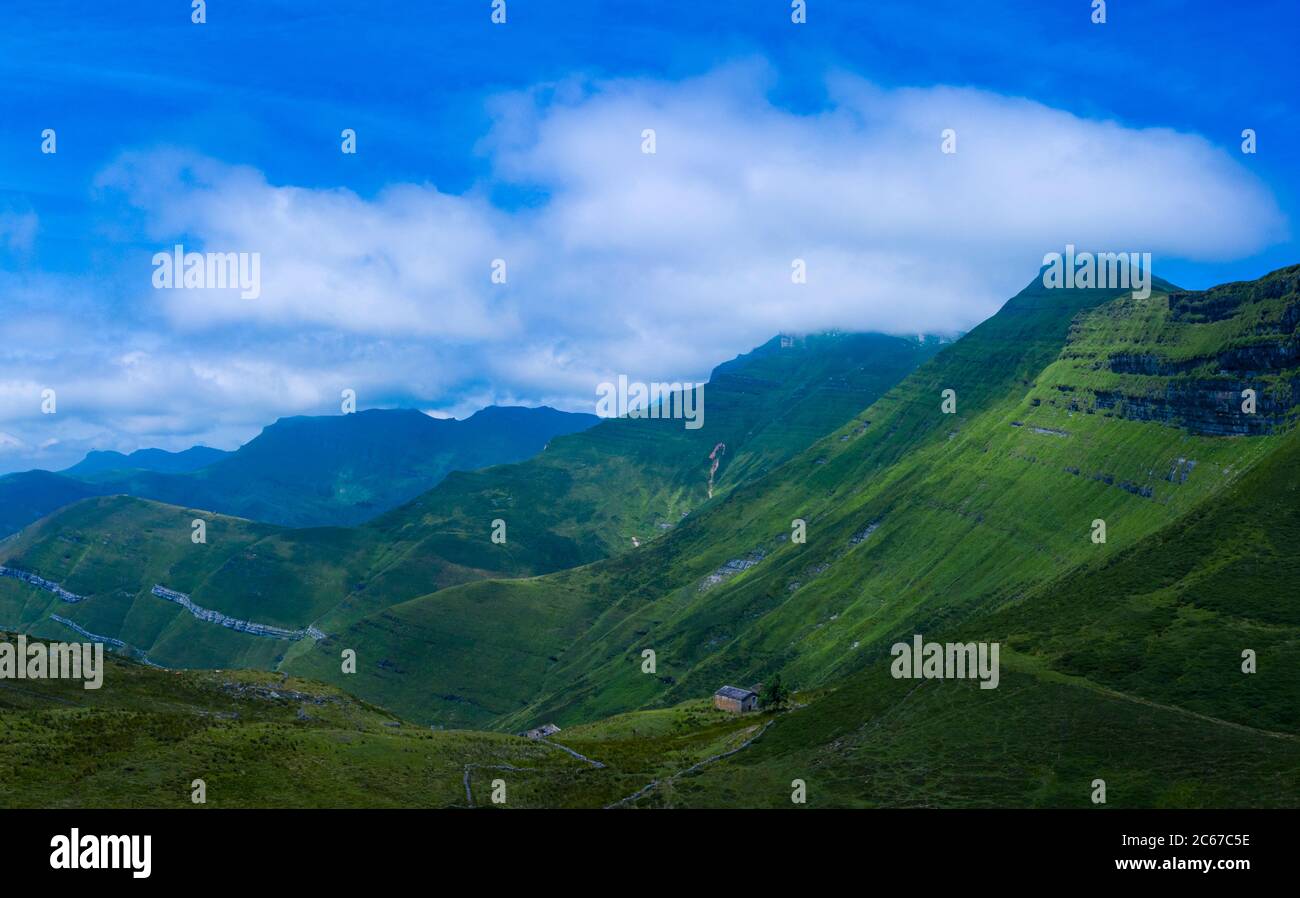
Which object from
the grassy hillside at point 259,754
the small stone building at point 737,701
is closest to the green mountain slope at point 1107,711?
the grassy hillside at point 259,754

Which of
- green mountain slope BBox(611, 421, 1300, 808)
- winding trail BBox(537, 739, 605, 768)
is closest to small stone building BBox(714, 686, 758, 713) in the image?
green mountain slope BBox(611, 421, 1300, 808)

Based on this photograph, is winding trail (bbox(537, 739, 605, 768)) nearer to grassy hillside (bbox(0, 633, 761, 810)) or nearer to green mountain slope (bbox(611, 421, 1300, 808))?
grassy hillside (bbox(0, 633, 761, 810))

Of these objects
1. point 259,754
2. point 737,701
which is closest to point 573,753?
point 259,754

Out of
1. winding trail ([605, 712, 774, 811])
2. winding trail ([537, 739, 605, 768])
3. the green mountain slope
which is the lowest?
winding trail ([537, 739, 605, 768])

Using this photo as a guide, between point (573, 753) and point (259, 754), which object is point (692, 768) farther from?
point (259, 754)
